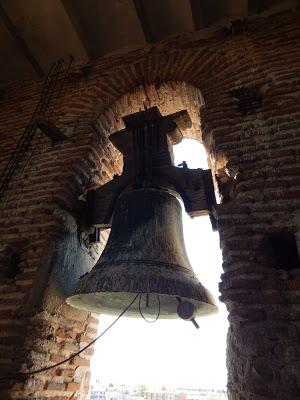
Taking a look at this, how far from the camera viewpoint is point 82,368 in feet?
7.70

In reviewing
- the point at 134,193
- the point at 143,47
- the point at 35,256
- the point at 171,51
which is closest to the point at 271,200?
the point at 134,193

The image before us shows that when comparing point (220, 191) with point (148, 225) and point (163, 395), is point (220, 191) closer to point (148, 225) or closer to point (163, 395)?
point (148, 225)

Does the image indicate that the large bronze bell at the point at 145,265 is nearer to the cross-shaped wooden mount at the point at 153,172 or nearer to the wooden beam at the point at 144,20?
the cross-shaped wooden mount at the point at 153,172

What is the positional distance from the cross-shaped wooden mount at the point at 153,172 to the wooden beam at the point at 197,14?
1.55 metres

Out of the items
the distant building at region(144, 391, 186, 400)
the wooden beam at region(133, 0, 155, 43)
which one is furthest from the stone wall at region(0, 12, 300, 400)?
the distant building at region(144, 391, 186, 400)

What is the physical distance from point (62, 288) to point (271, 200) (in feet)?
4.89

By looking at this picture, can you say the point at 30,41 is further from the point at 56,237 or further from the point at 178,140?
the point at 56,237

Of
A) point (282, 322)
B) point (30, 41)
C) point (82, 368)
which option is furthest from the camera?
point (30, 41)

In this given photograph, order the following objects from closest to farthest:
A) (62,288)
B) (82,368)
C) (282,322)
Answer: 1. (282,322)
2. (62,288)
3. (82,368)

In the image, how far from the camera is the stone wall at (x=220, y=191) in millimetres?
1571

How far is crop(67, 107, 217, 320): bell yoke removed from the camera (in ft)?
5.64

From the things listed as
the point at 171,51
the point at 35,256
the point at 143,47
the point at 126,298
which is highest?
the point at 143,47

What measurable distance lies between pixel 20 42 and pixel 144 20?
1.60 metres

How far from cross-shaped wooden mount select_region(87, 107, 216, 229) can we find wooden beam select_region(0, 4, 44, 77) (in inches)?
81.8
